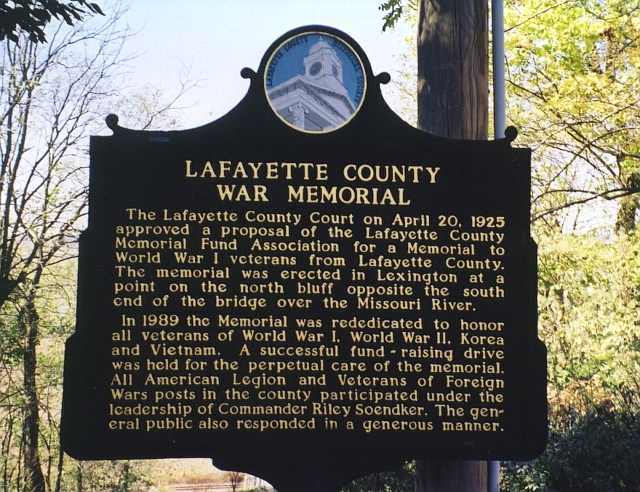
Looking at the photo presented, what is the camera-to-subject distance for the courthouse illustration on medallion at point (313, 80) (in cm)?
389

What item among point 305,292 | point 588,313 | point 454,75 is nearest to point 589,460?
point 588,313

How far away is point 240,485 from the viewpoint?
18.0 m

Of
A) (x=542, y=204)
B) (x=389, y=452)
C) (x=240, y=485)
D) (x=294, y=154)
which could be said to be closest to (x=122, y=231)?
(x=294, y=154)

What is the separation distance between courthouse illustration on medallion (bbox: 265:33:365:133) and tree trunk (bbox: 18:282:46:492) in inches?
467

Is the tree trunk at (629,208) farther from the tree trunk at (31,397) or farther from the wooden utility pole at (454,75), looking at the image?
the tree trunk at (31,397)

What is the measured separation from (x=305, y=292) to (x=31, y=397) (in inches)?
520

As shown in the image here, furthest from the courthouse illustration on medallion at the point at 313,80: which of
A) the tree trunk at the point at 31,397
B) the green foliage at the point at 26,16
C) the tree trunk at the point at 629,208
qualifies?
the tree trunk at the point at 31,397

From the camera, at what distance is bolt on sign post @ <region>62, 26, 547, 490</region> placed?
3771 mm

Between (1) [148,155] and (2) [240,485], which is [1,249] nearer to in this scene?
(2) [240,485]

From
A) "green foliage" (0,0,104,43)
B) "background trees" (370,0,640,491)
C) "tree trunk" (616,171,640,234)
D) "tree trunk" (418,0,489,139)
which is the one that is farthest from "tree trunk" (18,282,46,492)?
"tree trunk" (616,171,640,234)

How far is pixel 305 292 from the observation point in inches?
151

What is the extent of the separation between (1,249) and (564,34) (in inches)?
490

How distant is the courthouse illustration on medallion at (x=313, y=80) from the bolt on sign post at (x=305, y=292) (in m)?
0.01

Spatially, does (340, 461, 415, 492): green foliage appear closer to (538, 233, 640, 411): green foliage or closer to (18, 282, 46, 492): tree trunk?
(538, 233, 640, 411): green foliage
